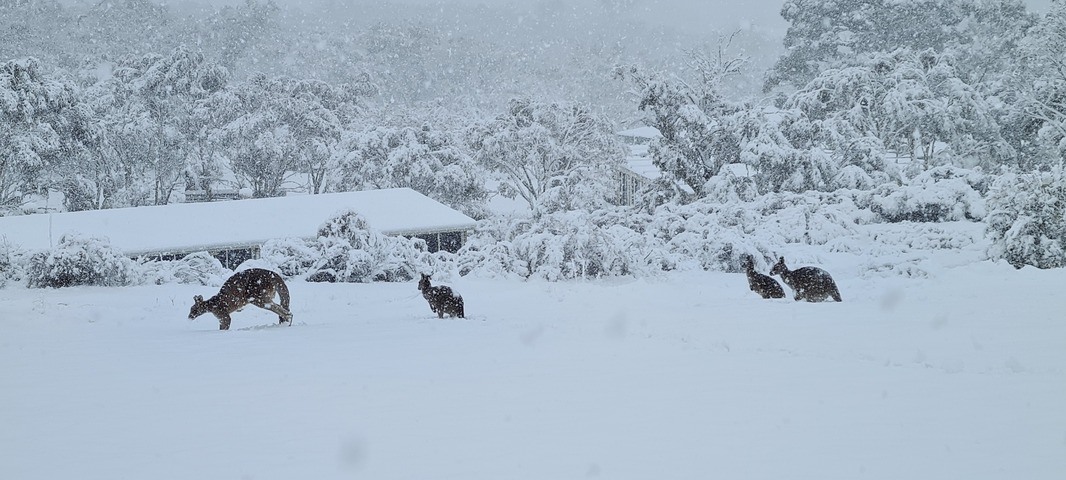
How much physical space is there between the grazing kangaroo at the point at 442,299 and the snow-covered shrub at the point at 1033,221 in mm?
12839

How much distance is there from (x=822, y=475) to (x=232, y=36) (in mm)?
73037

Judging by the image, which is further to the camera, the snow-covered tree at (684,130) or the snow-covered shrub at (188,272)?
the snow-covered tree at (684,130)

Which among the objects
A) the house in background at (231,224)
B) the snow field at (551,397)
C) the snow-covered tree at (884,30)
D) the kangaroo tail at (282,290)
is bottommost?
the snow field at (551,397)

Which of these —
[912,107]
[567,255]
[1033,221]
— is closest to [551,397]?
[567,255]

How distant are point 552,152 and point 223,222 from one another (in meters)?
19.8

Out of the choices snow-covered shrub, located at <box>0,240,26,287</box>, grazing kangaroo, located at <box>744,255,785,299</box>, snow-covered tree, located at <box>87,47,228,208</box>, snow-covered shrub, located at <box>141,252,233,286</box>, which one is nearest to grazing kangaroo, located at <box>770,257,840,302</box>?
grazing kangaroo, located at <box>744,255,785,299</box>

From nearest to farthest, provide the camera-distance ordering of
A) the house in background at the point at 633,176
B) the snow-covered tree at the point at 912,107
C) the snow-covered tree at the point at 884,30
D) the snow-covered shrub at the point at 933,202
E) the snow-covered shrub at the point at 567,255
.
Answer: the snow-covered shrub at the point at 567,255
the snow-covered shrub at the point at 933,202
the snow-covered tree at the point at 912,107
the house in background at the point at 633,176
the snow-covered tree at the point at 884,30

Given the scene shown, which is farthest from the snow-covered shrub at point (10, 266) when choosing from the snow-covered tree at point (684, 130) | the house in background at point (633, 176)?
the house in background at point (633, 176)

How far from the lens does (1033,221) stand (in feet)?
57.6

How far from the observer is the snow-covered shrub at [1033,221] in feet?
57.2

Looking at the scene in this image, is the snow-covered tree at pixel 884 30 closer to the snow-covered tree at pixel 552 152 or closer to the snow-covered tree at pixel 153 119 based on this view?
the snow-covered tree at pixel 552 152

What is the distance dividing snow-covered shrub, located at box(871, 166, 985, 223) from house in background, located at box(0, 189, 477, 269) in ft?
43.8

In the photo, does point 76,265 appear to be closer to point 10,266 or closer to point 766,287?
point 10,266

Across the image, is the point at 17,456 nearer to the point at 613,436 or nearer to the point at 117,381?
the point at 117,381
